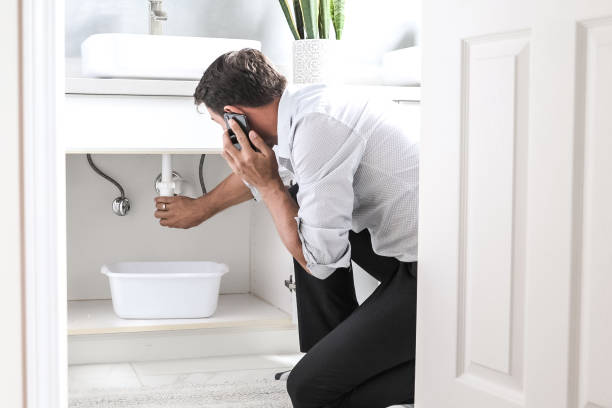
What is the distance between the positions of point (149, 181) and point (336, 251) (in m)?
1.12

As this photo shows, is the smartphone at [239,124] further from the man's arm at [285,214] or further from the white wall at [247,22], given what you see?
the white wall at [247,22]

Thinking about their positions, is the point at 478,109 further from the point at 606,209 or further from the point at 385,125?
the point at 385,125

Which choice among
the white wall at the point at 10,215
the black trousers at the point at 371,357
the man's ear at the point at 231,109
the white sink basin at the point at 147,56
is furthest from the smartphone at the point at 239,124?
the white wall at the point at 10,215

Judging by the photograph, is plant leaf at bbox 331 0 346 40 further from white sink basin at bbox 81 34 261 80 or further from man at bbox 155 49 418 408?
man at bbox 155 49 418 408

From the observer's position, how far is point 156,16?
217 cm

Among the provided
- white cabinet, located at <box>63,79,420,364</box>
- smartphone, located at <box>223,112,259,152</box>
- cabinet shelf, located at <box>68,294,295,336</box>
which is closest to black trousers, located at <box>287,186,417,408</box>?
white cabinet, located at <box>63,79,420,364</box>

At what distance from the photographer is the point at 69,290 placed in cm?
245

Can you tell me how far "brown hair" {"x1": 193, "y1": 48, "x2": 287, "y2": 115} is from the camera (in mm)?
1664

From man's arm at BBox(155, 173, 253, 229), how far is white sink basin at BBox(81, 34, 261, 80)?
1.03 ft

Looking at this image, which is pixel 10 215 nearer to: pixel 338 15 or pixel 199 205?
pixel 199 205

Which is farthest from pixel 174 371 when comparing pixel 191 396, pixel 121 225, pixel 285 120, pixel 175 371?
pixel 285 120

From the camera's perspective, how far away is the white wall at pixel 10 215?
910 mm

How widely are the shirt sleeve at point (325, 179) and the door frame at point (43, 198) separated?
598mm

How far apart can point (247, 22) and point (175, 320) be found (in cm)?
95
